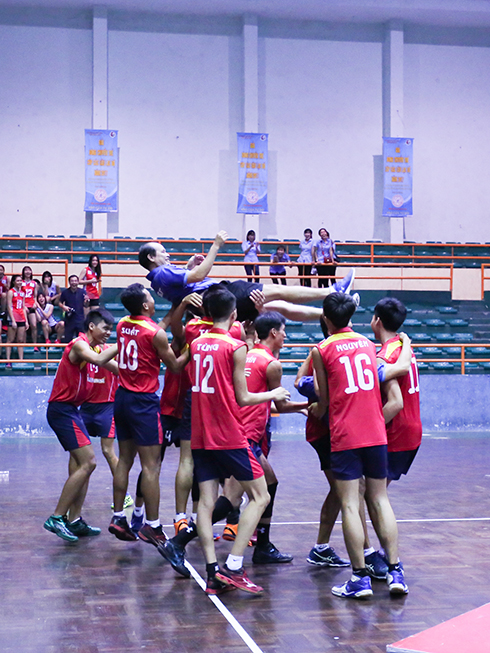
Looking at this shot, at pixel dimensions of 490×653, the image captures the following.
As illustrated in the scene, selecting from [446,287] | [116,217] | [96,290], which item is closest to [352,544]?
[96,290]

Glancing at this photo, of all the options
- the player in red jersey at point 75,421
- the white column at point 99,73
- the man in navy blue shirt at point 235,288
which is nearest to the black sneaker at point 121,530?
the player in red jersey at point 75,421

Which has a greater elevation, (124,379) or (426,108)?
(426,108)

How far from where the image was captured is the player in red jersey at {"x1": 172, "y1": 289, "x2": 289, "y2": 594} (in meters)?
4.48

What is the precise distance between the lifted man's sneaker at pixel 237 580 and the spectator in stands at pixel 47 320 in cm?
976

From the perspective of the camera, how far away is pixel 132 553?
5.52 m

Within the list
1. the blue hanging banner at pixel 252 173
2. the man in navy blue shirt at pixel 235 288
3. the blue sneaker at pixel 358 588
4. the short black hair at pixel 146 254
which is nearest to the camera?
the blue sneaker at pixel 358 588

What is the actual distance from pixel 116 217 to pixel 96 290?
Answer: 5721mm

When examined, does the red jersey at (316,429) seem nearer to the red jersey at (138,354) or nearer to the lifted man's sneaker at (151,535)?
the red jersey at (138,354)

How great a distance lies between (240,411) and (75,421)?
167cm

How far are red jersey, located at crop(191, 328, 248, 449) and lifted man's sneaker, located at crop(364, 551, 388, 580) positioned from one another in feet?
3.96

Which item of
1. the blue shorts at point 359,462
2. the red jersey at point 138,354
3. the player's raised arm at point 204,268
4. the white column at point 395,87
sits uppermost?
the white column at point 395,87

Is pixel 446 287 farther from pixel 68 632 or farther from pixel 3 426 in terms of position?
pixel 68 632

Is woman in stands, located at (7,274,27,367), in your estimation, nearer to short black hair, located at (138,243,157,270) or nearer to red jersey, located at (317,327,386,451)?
short black hair, located at (138,243,157,270)

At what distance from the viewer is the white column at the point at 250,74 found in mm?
19766
